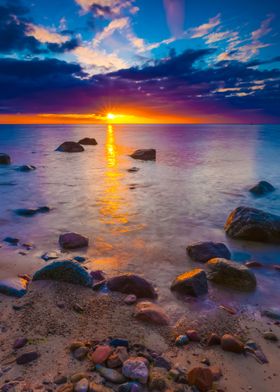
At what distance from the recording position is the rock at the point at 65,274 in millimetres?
4766

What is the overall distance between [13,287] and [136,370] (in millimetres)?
2471

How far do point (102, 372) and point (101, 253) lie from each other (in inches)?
134

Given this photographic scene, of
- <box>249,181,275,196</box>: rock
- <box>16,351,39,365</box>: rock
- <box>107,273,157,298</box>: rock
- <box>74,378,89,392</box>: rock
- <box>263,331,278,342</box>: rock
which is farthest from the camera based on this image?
<box>249,181,275,196</box>: rock

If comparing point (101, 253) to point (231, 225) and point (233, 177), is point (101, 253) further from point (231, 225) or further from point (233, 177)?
point (233, 177)

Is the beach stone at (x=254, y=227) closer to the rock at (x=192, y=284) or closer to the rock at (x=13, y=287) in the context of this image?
the rock at (x=192, y=284)

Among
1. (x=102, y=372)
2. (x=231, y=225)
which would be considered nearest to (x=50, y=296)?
(x=102, y=372)

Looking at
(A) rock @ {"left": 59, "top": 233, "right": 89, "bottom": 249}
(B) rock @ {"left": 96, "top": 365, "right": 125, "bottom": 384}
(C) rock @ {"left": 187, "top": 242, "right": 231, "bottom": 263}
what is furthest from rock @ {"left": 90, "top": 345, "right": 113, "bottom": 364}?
(A) rock @ {"left": 59, "top": 233, "right": 89, "bottom": 249}

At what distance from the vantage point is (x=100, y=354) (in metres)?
3.16

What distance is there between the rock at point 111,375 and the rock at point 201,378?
672 mm

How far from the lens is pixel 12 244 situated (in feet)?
21.6

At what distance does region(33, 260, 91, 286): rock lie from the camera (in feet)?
15.6

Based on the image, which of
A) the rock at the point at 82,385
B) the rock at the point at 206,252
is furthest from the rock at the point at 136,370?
the rock at the point at 206,252

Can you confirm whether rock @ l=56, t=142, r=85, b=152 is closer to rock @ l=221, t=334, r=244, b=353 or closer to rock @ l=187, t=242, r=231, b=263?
rock @ l=187, t=242, r=231, b=263

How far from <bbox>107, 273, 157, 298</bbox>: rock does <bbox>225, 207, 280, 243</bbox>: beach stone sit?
11.8 feet
